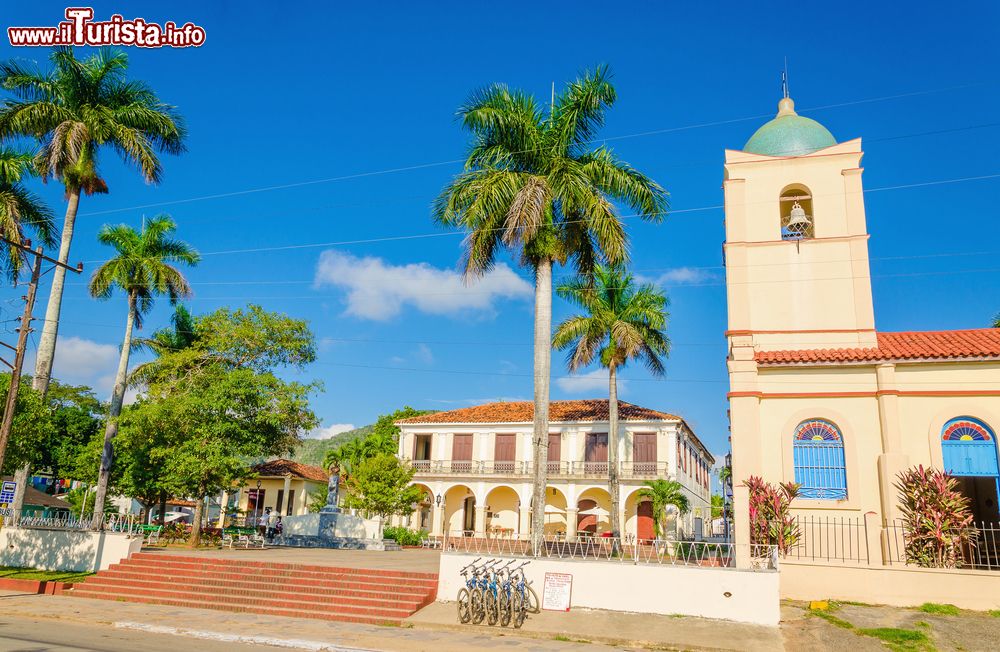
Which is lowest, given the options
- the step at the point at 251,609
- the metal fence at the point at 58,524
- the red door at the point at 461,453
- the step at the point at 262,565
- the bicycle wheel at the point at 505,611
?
the step at the point at 251,609

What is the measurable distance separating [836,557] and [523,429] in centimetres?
2408

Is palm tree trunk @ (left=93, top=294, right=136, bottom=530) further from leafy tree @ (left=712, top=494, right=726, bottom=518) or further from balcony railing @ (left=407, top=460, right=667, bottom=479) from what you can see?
leafy tree @ (left=712, top=494, right=726, bottom=518)

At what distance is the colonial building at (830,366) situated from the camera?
15.5 m

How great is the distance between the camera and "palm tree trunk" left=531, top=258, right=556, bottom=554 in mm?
15414

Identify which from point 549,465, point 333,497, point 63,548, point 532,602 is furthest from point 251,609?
point 549,465

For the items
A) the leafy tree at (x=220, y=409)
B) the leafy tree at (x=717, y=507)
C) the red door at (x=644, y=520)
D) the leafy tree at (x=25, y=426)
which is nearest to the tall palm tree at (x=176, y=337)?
the leafy tree at (x=220, y=409)

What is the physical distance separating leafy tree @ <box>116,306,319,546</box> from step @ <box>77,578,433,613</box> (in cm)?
651

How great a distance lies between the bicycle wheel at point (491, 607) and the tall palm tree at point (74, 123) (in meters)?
16.2

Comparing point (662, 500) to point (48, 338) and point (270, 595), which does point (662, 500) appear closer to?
point (270, 595)

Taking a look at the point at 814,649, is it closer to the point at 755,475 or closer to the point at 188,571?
the point at 755,475

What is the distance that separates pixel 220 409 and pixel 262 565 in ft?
28.3

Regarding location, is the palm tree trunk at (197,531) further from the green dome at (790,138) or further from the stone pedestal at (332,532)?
the green dome at (790,138)

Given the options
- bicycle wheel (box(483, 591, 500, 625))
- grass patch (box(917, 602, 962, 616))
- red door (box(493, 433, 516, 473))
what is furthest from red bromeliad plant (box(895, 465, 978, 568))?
red door (box(493, 433, 516, 473))

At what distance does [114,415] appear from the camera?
24.2 meters
